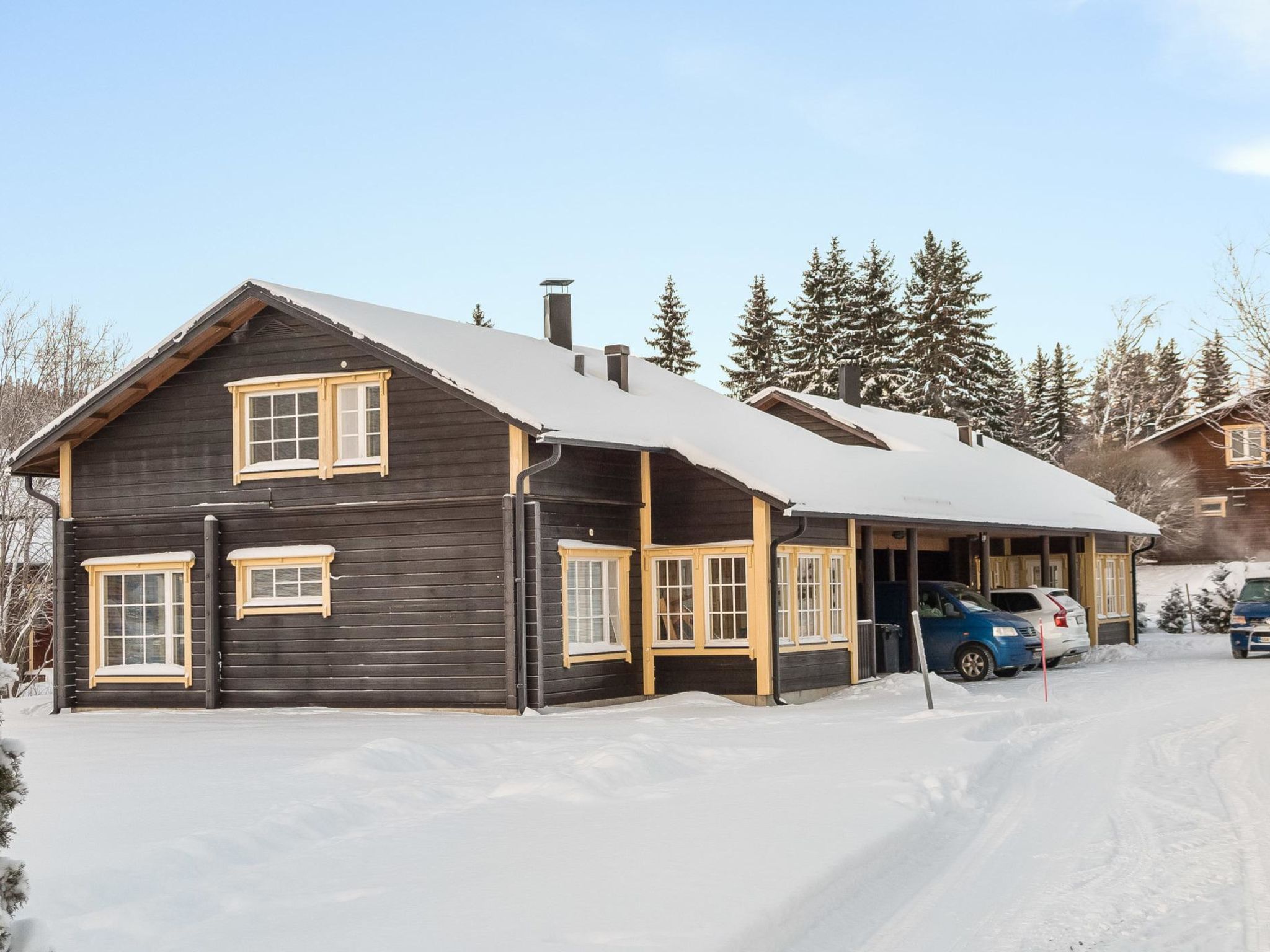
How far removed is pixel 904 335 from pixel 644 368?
122 feet

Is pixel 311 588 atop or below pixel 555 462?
below

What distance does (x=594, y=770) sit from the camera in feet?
41.1

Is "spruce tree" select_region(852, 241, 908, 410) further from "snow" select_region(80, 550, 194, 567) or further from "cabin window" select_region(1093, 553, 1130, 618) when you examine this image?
"snow" select_region(80, 550, 194, 567)

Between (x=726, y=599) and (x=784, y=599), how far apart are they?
88cm

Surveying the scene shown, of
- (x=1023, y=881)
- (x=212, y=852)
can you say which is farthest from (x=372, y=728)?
(x=1023, y=881)

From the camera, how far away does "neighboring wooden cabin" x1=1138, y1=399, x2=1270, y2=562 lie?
184ft

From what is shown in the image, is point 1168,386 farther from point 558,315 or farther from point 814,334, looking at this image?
point 558,315

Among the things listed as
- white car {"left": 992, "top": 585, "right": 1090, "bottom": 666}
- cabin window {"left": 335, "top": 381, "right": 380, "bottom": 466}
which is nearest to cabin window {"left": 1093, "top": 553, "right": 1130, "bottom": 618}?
white car {"left": 992, "top": 585, "right": 1090, "bottom": 666}

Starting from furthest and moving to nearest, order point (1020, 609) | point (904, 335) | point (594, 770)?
point (904, 335), point (1020, 609), point (594, 770)

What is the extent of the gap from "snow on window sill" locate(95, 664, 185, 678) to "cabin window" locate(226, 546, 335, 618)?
1508mm

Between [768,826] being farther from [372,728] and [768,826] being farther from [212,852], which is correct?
[372,728]

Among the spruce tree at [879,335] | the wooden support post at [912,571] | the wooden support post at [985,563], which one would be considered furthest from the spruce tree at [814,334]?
the wooden support post at [912,571]

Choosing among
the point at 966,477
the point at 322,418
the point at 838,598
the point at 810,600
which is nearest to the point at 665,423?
the point at 810,600

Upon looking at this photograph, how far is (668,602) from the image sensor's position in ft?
72.6
